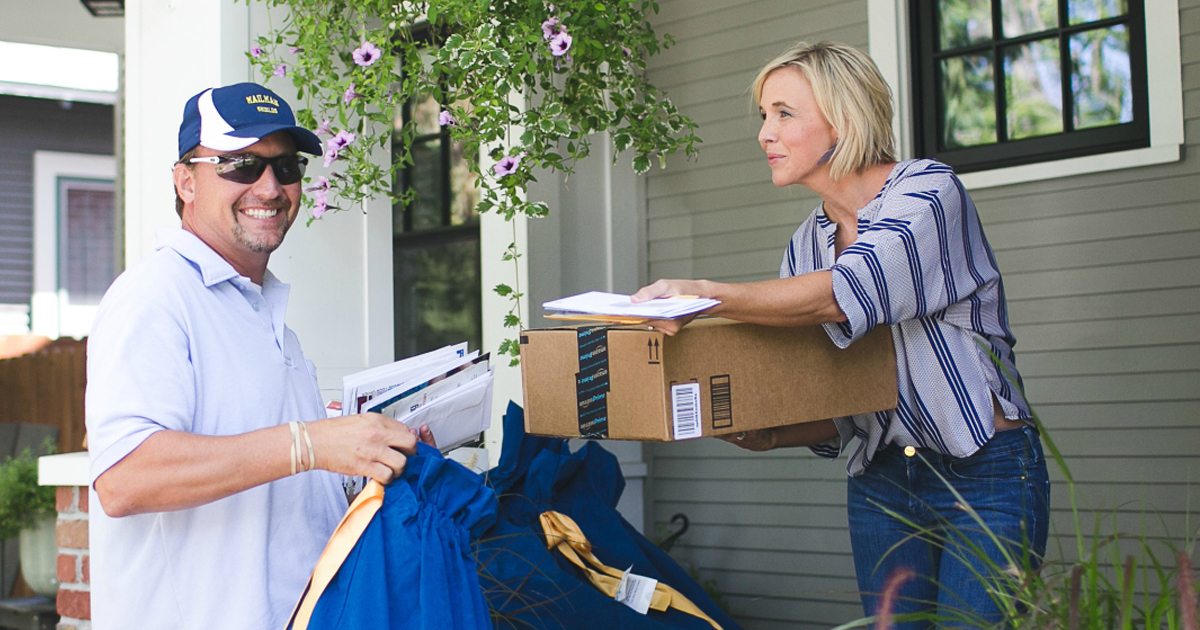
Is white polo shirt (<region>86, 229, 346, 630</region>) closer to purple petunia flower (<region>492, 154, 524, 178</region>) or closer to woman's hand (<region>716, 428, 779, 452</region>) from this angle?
woman's hand (<region>716, 428, 779, 452</region>)

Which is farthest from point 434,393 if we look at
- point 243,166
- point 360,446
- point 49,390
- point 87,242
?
point 87,242

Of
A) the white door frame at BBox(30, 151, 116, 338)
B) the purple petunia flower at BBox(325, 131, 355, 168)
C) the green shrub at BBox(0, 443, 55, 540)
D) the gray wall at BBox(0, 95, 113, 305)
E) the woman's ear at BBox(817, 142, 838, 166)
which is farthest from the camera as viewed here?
the white door frame at BBox(30, 151, 116, 338)

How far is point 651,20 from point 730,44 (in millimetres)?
414

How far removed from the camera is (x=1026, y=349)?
3078 millimetres

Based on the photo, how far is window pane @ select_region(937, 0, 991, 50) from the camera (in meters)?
3.25

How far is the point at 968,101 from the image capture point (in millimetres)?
3266

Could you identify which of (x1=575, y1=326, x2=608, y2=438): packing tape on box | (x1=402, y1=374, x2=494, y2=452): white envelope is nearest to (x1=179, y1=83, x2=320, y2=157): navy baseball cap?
(x1=402, y1=374, x2=494, y2=452): white envelope

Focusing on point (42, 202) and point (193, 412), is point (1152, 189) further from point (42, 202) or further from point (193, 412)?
point (42, 202)

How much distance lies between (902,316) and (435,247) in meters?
3.33

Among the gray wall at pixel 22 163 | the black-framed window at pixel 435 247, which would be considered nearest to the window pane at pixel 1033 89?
the black-framed window at pixel 435 247

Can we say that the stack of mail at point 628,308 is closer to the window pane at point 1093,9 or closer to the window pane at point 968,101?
the window pane at point 968,101

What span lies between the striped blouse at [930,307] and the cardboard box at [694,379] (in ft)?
0.21

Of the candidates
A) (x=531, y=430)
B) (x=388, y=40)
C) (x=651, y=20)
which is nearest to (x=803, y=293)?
(x=531, y=430)

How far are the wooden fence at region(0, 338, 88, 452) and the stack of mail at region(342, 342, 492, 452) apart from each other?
5.51 metres
